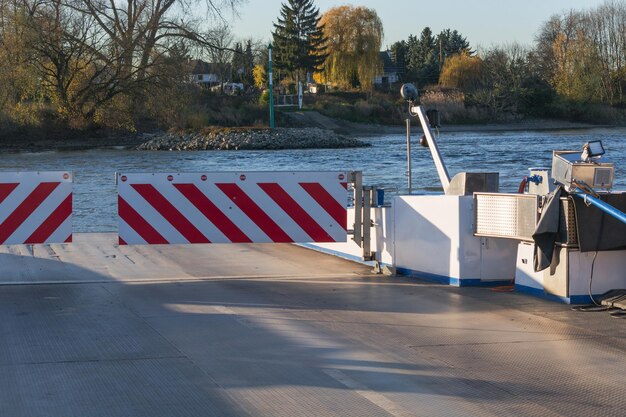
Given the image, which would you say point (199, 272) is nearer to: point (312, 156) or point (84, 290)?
point (84, 290)

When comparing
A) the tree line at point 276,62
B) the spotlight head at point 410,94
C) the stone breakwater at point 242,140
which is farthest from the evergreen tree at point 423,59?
the spotlight head at point 410,94

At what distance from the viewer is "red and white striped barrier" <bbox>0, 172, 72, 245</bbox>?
10.4 m

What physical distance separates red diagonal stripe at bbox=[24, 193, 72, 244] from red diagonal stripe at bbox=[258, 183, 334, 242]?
7.43ft

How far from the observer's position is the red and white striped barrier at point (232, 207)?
10.6 meters

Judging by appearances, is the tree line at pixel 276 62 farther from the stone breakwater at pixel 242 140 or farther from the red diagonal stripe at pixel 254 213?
the red diagonal stripe at pixel 254 213

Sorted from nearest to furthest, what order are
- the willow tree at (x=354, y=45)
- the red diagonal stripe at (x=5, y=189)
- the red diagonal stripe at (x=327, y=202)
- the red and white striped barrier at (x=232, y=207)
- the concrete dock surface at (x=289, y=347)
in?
the concrete dock surface at (x=289, y=347) < the red diagonal stripe at (x=5, y=189) < the red and white striped barrier at (x=232, y=207) < the red diagonal stripe at (x=327, y=202) < the willow tree at (x=354, y=45)

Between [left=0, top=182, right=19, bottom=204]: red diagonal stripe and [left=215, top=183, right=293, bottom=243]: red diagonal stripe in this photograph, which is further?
[left=215, top=183, right=293, bottom=243]: red diagonal stripe

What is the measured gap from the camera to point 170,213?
10.6m

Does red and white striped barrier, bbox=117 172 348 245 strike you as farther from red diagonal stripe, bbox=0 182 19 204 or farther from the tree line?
the tree line

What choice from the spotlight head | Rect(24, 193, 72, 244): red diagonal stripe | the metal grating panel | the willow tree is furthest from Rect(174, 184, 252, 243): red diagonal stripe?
the willow tree

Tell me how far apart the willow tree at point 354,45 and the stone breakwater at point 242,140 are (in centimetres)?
3005

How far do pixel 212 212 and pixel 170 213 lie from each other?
0.49 metres

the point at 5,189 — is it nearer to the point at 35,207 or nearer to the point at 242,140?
the point at 35,207

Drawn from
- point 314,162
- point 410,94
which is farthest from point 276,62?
point 410,94
